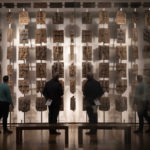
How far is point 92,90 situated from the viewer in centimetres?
454

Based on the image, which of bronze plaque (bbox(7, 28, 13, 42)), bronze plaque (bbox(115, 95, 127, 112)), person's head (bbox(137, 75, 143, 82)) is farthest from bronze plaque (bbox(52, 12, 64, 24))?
person's head (bbox(137, 75, 143, 82))

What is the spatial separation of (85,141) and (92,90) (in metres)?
0.74

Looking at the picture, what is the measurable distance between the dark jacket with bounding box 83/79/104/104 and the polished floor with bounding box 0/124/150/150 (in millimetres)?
500

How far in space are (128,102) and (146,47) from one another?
745 millimetres

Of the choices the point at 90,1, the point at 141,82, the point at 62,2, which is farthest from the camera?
the point at 62,2

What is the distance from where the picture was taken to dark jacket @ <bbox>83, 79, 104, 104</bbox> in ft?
14.6

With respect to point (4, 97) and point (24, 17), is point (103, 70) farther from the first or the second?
point (24, 17)

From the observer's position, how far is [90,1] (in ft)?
17.4

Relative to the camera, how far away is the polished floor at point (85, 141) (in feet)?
13.5

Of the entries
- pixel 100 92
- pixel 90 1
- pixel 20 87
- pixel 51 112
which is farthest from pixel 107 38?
pixel 20 87

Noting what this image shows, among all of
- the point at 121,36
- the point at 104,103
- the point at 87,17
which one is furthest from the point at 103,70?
the point at 87,17

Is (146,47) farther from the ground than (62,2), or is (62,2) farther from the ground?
(62,2)

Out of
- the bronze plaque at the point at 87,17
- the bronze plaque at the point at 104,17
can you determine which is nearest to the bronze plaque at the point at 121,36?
the bronze plaque at the point at 104,17

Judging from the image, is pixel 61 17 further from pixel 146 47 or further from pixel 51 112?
pixel 146 47
